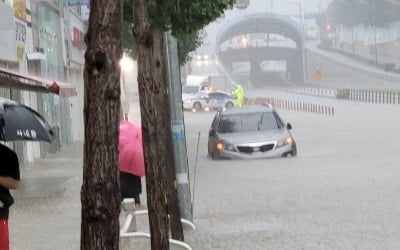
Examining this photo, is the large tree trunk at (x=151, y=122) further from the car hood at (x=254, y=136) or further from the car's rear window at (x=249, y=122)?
the car's rear window at (x=249, y=122)

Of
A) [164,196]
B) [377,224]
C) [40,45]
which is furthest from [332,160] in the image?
[164,196]

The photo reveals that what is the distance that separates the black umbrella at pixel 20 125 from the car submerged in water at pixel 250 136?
18.3m

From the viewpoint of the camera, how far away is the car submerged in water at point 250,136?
25.5 metres

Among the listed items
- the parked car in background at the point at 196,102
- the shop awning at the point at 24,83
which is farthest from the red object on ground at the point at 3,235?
the parked car in background at the point at 196,102

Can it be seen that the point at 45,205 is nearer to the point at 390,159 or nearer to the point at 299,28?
the point at 390,159

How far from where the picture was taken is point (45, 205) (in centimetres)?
1702

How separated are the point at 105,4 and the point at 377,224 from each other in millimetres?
8870

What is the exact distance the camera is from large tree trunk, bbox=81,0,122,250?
5.05 metres

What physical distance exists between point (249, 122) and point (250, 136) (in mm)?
890

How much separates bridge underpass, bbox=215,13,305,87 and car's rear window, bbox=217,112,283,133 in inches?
3654

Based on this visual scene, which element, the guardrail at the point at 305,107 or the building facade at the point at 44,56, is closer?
the building facade at the point at 44,56

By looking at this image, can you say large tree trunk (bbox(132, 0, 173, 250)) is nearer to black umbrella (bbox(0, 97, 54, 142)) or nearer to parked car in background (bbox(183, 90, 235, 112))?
→ black umbrella (bbox(0, 97, 54, 142))

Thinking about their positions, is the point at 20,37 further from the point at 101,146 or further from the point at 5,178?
the point at 101,146

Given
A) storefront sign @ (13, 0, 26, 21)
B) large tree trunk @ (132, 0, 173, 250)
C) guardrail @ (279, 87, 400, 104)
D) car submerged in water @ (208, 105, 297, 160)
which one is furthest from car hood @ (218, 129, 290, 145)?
guardrail @ (279, 87, 400, 104)
